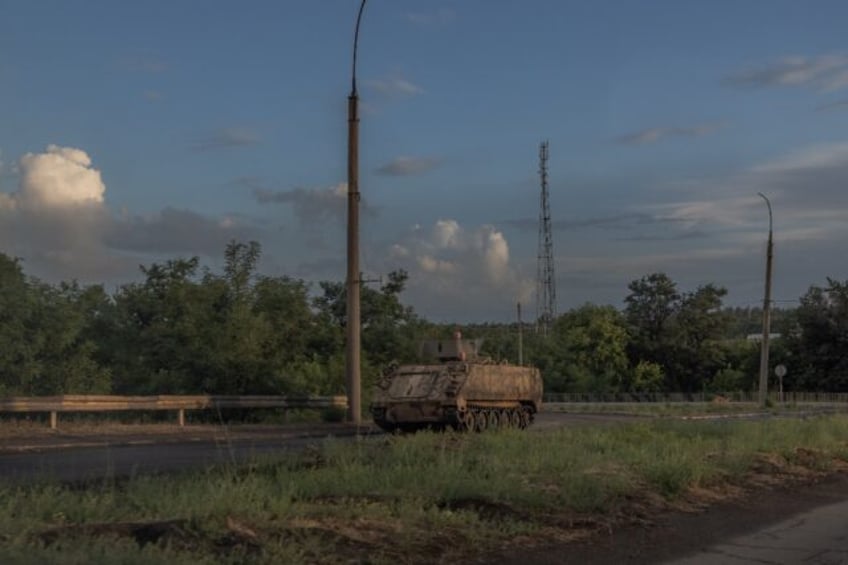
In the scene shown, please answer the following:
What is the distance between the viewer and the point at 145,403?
23.2 metres

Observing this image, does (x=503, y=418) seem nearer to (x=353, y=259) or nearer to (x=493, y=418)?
(x=493, y=418)

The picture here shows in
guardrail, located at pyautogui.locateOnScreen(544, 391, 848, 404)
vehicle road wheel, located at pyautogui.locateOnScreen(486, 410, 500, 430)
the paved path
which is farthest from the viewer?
guardrail, located at pyautogui.locateOnScreen(544, 391, 848, 404)

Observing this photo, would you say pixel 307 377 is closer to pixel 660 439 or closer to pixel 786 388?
pixel 660 439

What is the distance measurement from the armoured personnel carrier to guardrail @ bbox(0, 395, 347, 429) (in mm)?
4004

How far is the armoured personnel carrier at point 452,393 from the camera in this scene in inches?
936

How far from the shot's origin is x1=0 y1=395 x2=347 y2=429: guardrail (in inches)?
820

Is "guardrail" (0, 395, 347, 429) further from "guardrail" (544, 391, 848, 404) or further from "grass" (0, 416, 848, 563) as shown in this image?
"guardrail" (544, 391, 848, 404)

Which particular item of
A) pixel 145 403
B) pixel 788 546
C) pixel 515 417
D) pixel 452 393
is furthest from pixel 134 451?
pixel 515 417

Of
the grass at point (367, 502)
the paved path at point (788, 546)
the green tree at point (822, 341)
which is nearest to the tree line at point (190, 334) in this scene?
the grass at point (367, 502)

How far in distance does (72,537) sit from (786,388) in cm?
8263

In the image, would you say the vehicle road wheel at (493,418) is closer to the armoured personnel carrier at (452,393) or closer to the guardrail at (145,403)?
the armoured personnel carrier at (452,393)

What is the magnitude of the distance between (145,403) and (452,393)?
25.4 feet

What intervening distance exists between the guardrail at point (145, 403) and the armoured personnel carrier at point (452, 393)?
4.00m

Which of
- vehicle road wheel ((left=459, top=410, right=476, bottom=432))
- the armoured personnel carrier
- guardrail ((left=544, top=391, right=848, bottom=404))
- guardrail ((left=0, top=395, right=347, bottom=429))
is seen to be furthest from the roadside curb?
guardrail ((left=544, top=391, right=848, bottom=404))
